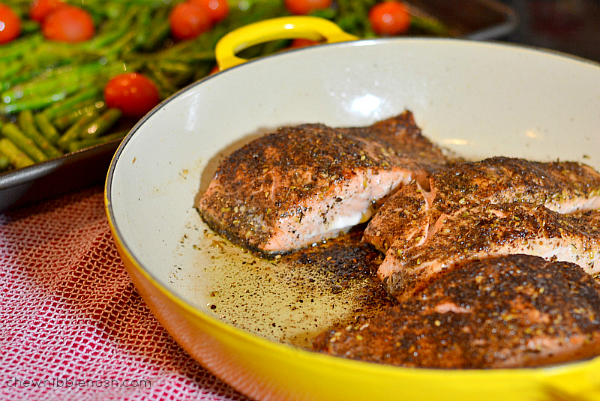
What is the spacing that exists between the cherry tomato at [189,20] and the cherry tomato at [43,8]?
1.00 m

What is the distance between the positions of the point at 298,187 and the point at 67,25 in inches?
118

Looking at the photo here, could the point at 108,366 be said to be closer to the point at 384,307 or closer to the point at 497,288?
the point at 384,307

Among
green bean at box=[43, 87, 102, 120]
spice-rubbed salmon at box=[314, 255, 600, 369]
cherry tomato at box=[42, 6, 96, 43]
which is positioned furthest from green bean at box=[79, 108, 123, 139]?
spice-rubbed salmon at box=[314, 255, 600, 369]

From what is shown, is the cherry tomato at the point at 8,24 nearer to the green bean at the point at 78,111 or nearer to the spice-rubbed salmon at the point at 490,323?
the green bean at the point at 78,111

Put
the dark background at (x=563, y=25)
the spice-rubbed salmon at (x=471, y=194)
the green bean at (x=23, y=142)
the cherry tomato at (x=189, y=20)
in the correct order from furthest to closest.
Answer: the dark background at (x=563, y=25)
the cherry tomato at (x=189, y=20)
the green bean at (x=23, y=142)
the spice-rubbed salmon at (x=471, y=194)

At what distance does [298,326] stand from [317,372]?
772 mm

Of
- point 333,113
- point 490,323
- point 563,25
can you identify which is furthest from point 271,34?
point 563,25

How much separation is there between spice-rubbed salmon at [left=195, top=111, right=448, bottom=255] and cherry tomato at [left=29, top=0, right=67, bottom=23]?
3011 mm

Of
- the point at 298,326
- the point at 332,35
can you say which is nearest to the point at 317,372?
the point at 298,326

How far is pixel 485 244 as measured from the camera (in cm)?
226

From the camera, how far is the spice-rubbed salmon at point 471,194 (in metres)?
2.51

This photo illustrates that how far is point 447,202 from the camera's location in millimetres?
2518

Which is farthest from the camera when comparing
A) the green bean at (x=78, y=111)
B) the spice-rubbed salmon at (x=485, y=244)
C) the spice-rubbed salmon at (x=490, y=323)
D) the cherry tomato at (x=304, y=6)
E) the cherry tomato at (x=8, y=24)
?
the cherry tomato at (x=304, y=6)

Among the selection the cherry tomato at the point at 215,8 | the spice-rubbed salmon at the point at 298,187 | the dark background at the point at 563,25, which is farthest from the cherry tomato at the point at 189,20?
the dark background at the point at 563,25
